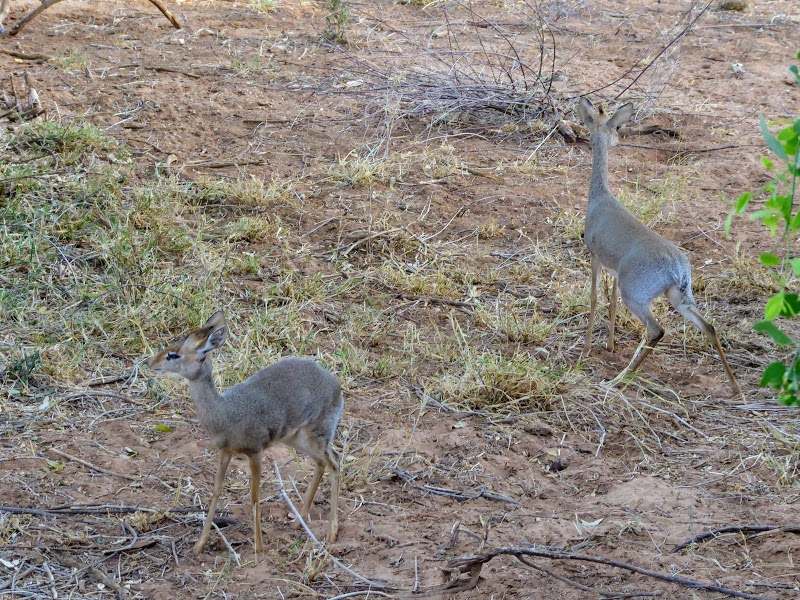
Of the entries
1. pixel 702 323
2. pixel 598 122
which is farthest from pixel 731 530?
pixel 598 122

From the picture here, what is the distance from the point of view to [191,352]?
12.0ft

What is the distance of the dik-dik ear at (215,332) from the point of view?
368 centimetres

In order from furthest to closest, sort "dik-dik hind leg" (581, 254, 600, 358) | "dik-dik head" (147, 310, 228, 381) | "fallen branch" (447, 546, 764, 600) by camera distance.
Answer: "dik-dik hind leg" (581, 254, 600, 358) → "dik-dik head" (147, 310, 228, 381) → "fallen branch" (447, 546, 764, 600)

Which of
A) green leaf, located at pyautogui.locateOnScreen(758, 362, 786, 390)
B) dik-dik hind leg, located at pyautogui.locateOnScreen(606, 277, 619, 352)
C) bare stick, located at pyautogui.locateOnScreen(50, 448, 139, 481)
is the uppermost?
green leaf, located at pyautogui.locateOnScreen(758, 362, 786, 390)

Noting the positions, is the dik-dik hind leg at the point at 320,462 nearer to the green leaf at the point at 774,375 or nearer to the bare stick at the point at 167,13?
the green leaf at the point at 774,375

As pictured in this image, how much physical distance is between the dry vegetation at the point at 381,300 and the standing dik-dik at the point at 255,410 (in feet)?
0.87

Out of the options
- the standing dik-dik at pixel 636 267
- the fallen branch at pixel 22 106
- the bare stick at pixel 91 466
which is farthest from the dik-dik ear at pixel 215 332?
the fallen branch at pixel 22 106

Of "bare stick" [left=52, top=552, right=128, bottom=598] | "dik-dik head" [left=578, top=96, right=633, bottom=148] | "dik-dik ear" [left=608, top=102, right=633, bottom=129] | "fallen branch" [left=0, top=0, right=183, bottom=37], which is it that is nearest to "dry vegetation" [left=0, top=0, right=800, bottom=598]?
"bare stick" [left=52, top=552, right=128, bottom=598]

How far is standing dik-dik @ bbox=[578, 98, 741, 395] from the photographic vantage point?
5.26 metres

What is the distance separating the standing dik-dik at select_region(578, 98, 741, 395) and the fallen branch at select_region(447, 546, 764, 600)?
2.02 metres

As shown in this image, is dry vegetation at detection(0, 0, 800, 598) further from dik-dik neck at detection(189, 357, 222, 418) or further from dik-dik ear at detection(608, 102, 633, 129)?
dik-dik ear at detection(608, 102, 633, 129)

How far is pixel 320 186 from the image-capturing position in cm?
732

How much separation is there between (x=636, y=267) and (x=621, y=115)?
110 centimetres

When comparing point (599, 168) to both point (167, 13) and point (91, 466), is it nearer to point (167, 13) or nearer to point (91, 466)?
point (91, 466)
